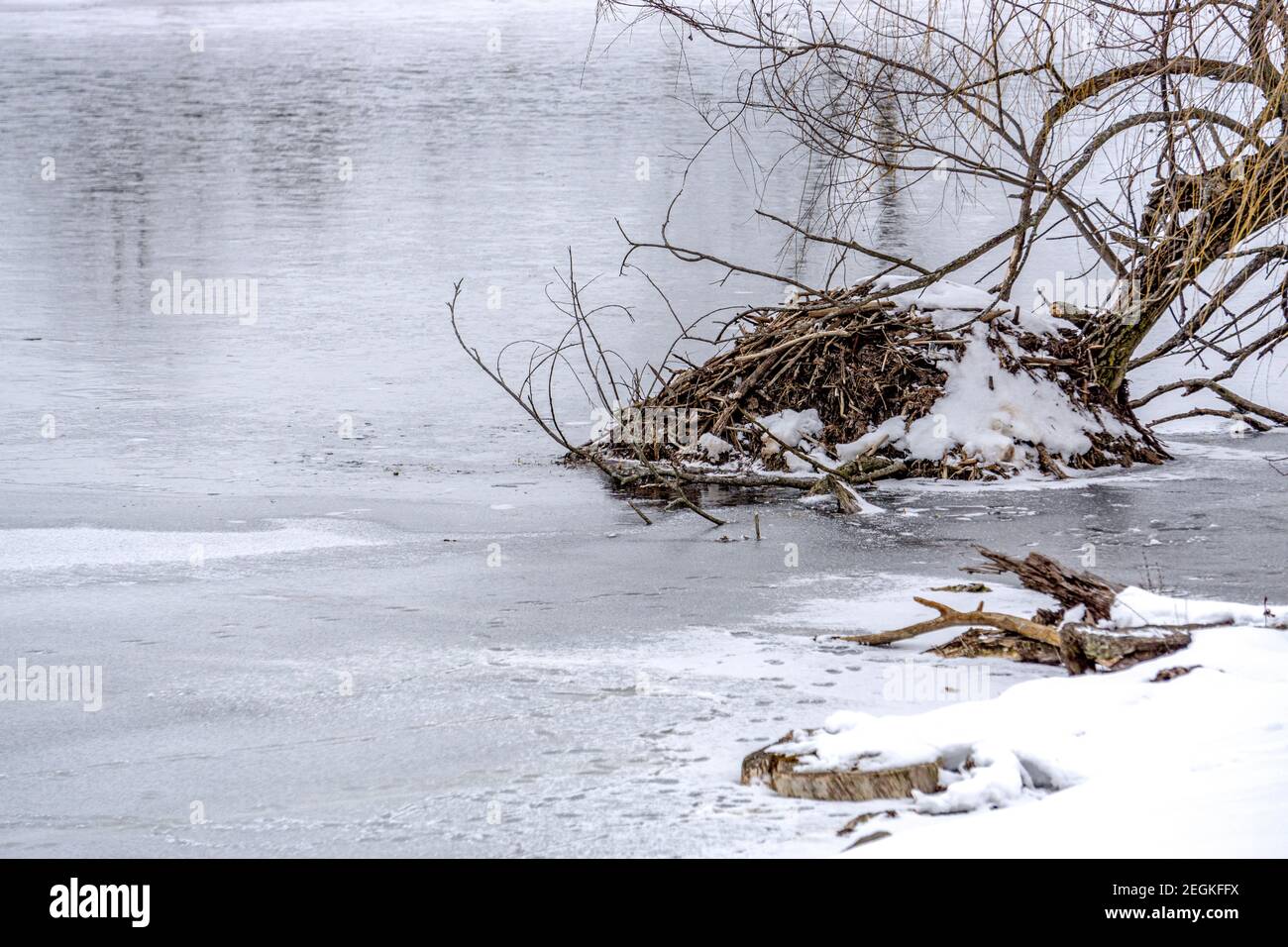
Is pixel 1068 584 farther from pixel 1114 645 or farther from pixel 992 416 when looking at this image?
pixel 992 416

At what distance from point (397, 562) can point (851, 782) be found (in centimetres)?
353

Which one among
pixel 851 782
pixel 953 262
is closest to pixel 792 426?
pixel 953 262

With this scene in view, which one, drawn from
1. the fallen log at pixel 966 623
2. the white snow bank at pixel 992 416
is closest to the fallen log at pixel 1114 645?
the fallen log at pixel 966 623

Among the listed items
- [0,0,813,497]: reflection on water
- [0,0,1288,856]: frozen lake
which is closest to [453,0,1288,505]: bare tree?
[0,0,1288,856]: frozen lake

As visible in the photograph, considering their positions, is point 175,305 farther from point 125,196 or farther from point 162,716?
point 162,716

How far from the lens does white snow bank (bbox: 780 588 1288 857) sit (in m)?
3.60

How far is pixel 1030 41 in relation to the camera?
245 inches

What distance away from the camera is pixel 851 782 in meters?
4.19

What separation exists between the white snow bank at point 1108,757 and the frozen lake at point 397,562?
1.04ft

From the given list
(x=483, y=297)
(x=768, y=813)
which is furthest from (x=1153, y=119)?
(x=483, y=297)

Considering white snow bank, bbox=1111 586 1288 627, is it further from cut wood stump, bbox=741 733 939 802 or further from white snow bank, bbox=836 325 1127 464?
white snow bank, bbox=836 325 1127 464

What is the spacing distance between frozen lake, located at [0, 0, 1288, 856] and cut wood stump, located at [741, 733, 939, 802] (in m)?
0.07

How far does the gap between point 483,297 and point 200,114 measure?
1725cm

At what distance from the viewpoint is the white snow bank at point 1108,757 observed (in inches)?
142
